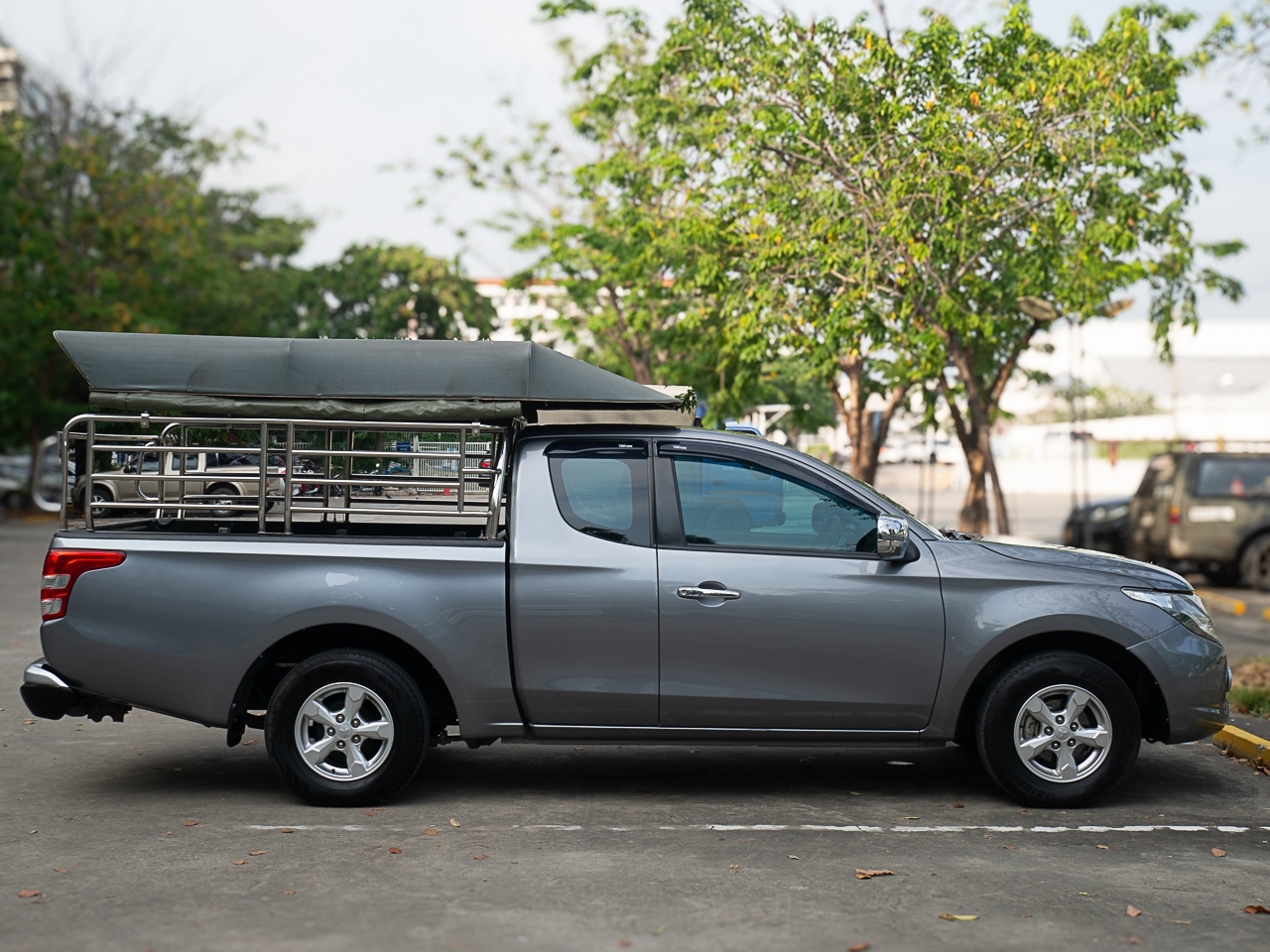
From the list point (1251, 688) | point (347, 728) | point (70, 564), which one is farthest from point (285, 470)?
point (1251, 688)

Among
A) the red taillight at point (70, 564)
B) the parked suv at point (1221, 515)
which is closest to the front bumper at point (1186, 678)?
the red taillight at point (70, 564)

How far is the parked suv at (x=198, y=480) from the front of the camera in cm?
668

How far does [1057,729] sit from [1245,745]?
2159 mm

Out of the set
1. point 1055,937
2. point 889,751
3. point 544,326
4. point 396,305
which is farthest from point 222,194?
point 1055,937

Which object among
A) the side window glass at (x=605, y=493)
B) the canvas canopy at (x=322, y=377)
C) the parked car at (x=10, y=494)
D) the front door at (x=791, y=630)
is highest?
the parked car at (x=10, y=494)

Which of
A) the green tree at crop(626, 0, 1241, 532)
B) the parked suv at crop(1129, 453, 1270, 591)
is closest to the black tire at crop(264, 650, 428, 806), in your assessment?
the green tree at crop(626, 0, 1241, 532)

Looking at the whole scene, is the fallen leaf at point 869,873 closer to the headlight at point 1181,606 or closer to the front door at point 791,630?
the front door at point 791,630

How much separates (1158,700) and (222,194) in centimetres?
4543

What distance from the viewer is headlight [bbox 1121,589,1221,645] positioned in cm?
665

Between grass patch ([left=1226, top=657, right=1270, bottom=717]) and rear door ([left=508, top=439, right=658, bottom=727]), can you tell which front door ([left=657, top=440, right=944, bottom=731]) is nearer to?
rear door ([left=508, top=439, right=658, bottom=727])

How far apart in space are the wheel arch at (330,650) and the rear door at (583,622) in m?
0.50

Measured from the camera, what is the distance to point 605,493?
6.64 meters

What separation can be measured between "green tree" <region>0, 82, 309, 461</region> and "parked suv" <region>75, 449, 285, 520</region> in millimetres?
29134

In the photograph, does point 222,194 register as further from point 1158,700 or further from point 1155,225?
point 1158,700
